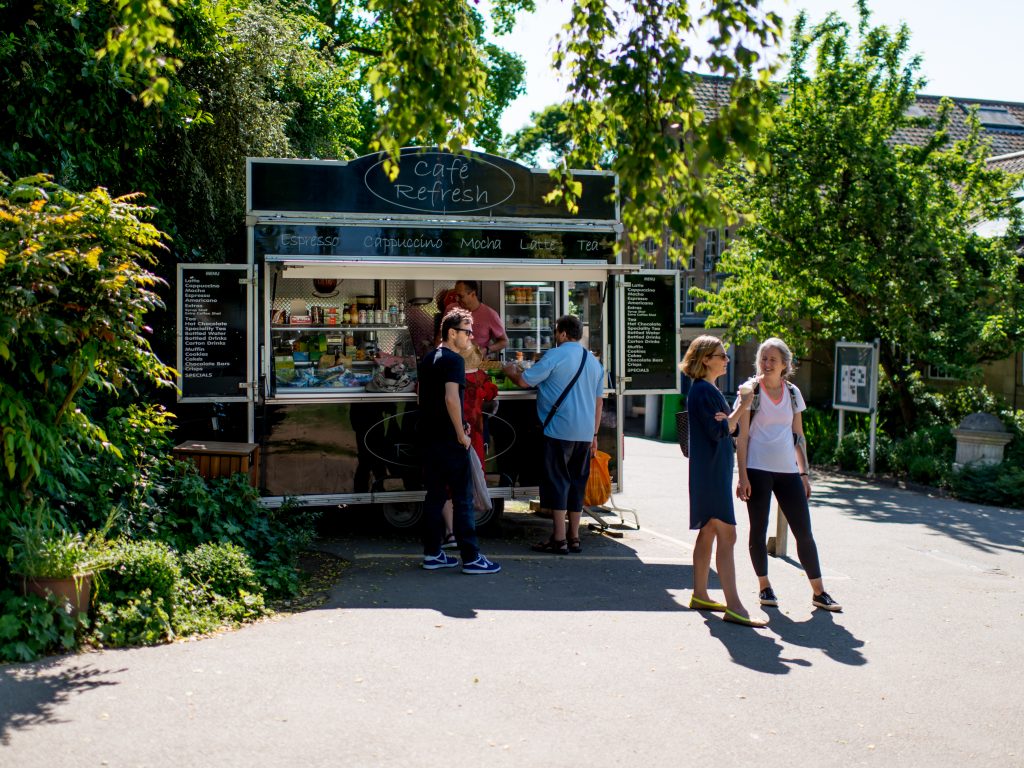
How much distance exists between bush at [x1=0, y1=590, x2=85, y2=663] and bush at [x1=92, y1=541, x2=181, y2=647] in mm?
179

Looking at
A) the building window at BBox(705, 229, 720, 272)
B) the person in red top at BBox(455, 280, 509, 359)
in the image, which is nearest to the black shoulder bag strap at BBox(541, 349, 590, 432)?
the person in red top at BBox(455, 280, 509, 359)

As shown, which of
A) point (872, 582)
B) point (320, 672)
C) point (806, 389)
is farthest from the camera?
point (806, 389)

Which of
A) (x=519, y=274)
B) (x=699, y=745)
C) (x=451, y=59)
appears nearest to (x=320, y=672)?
(x=699, y=745)

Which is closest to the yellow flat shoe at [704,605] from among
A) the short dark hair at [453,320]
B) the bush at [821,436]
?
the short dark hair at [453,320]

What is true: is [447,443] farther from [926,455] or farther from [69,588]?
[926,455]

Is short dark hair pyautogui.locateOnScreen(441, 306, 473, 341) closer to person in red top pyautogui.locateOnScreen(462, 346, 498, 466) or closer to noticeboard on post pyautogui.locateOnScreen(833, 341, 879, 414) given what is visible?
person in red top pyautogui.locateOnScreen(462, 346, 498, 466)

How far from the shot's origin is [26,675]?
208 inches

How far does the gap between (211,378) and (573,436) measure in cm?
307

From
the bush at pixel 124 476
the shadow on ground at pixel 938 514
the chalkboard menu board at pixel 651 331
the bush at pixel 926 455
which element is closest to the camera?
the bush at pixel 124 476

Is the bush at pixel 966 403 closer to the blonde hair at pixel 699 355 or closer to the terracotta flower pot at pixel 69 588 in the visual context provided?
the blonde hair at pixel 699 355

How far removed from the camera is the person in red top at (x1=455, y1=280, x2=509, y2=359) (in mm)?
10453

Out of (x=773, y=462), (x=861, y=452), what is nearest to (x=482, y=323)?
(x=773, y=462)

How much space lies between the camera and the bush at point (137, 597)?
19.6 feet

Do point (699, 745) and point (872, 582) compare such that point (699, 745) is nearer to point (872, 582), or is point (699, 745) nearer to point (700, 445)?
point (700, 445)
